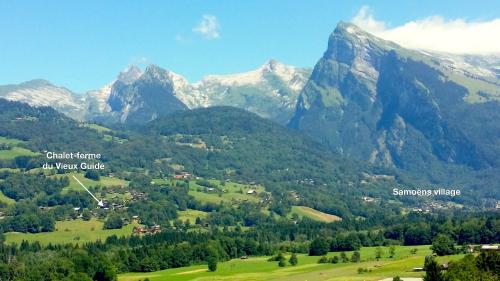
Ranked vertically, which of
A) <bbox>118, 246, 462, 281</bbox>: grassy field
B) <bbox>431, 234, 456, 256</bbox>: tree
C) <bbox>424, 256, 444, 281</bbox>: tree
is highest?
<bbox>424, 256, 444, 281</bbox>: tree

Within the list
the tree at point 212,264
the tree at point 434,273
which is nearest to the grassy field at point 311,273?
the tree at point 212,264

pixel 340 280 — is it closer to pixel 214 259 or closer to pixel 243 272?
pixel 243 272

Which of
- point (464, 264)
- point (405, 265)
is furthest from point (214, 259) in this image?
point (464, 264)

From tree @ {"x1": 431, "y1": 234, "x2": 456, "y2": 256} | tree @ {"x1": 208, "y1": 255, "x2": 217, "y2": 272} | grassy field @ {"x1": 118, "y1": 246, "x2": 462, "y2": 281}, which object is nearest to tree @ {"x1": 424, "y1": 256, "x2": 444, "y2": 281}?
grassy field @ {"x1": 118, "y1": 246, "x2": 462, "y2": 281}

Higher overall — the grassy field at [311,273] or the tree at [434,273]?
the tree at [434,273]

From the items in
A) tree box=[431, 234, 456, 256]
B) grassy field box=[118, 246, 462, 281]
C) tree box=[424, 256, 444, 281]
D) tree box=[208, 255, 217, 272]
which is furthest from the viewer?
tree box=[208, 255, 217, 272]

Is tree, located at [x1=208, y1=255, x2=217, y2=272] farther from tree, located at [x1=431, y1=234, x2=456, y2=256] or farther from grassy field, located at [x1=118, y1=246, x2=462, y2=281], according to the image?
tree, located at [x1=431, y1=234, x2=456, y2=256]

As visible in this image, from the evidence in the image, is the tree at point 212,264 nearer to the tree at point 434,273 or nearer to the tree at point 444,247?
the tree at point 444,247

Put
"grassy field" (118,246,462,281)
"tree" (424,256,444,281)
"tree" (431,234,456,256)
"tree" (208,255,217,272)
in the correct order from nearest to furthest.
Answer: "tree" (424,256,444,281) → "grassy field" (118,246,462,281) → "tree" (431,234,456,256) → "tree" (208,255,217,272)

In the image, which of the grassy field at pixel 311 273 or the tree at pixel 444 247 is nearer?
the grassy field at pixel 311 273

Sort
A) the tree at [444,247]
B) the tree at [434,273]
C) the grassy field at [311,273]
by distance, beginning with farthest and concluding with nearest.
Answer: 1. the tree at [444,247]
2. the grassy field at [311,273]
3. the tree at [434,273]

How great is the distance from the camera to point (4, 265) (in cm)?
19725

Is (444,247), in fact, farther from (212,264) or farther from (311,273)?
(212,264)

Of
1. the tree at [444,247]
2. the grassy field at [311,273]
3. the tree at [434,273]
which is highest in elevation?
the tree at [434,273]
